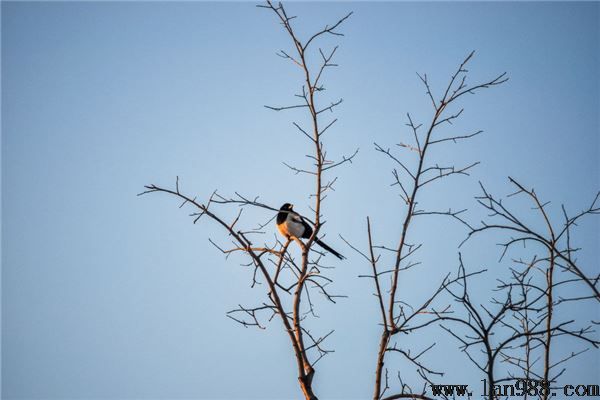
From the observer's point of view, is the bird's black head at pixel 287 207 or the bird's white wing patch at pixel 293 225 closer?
the bird's white wing patch at pixel 293 225

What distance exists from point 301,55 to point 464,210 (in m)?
1.14

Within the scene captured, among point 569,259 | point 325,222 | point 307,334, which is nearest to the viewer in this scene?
point 569,259

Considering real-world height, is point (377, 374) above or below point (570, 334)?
below

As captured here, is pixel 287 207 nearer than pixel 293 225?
No

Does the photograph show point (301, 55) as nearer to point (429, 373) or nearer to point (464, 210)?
point (464, 210)

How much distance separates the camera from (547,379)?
243 cm

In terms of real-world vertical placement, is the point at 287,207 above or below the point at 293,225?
above

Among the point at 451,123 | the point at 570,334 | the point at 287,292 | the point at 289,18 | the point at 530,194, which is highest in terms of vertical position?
the point at 289,18

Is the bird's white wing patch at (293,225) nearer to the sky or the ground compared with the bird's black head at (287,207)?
nearer to the ground

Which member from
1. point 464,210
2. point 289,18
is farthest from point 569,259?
point 289,18

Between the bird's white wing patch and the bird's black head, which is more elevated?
the bird's black head

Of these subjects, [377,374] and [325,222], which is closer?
[377,374]

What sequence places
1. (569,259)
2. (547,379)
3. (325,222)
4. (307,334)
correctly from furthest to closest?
(325,222)
(307,334)
(547,379)
(569,259)

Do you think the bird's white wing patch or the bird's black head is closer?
the bird's white wing patch
